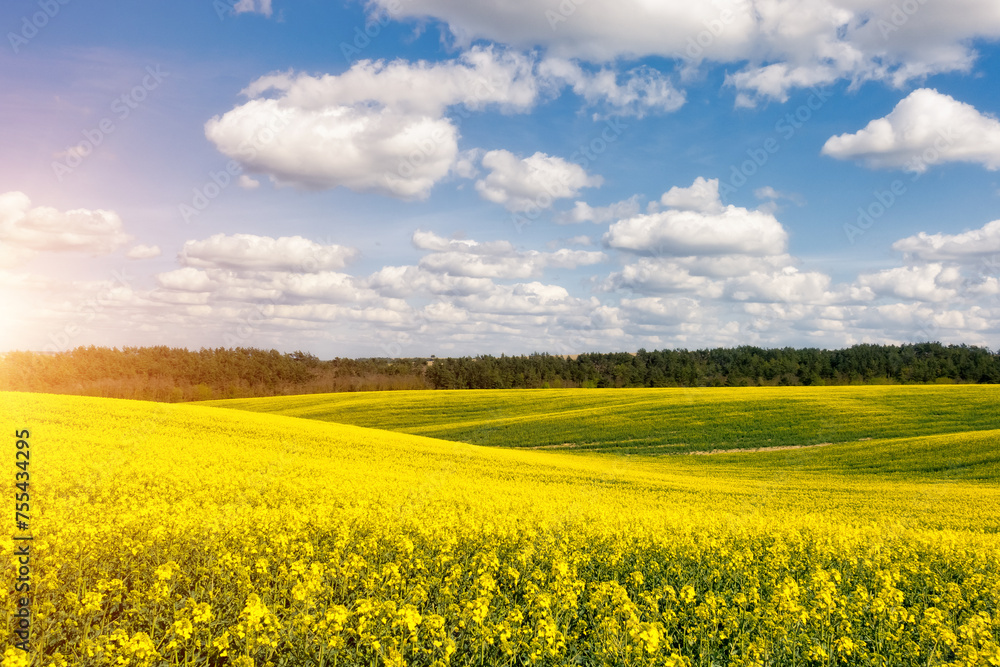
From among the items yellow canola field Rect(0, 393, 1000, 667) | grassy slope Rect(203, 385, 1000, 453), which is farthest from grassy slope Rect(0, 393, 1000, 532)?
grassy slope Rect(203, 385, 1000, 453)

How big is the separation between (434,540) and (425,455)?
1511cm

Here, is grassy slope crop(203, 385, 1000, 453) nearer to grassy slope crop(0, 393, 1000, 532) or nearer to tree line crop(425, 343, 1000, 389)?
grassy slope crop(0, 393, 1000, 532)

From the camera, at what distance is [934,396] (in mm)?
40844

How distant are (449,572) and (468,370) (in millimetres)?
83085

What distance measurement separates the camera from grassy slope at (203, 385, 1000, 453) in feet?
117

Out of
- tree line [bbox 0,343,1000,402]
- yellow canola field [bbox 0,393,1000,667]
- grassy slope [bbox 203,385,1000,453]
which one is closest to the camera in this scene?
yellow canola field [bbox 0,393,1000,667]

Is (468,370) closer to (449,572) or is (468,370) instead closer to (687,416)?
(687,416)

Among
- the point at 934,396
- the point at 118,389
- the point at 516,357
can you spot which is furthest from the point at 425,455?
the point at 516,357

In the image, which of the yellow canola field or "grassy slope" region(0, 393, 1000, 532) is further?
"grassy slope" region(0, 393, 1000, 532)

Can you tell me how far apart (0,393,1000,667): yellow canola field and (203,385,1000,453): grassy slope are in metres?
19.8

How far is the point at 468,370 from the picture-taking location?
90.4m

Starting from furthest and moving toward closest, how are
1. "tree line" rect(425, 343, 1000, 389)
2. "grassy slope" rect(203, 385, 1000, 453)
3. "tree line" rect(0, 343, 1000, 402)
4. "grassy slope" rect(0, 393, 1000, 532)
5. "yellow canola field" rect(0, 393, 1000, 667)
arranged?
1. "tree line" rect(425, 343, 1000, 389)
2. "tree line" rect(0, 343, 1000, 402)
3. "grassy slope" rect(203, 385, 1000, 453)
4. "grassy slope" rect(0, 393, 1000, 532)
5. "yellow canola field" rect(0, 393, 1000, 667)

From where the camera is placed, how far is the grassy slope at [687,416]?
35.6 meters

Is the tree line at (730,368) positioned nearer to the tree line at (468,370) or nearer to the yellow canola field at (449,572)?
the tree line at (468,370)
